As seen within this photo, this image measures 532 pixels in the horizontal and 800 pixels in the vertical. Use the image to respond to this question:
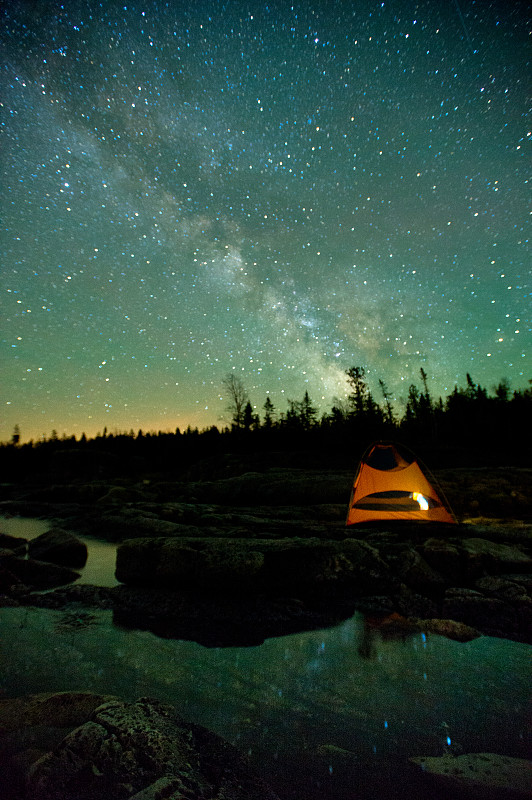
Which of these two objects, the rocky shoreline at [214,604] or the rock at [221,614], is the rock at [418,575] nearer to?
the rocky shoreline at [214,604]

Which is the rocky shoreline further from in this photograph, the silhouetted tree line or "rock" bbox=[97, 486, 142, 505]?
the silhouetted tree line

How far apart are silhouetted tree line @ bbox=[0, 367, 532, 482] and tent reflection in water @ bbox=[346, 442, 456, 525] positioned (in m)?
30.0

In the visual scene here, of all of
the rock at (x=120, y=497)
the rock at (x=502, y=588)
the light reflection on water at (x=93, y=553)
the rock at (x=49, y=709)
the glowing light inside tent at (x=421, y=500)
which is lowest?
the light reflection on water at (x=93, y=553)

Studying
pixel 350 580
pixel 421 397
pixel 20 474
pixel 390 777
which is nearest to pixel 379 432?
pixel 421 397

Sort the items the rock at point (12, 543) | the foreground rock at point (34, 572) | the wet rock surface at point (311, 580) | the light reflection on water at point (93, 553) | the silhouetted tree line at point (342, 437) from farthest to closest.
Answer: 1. the silhouetted tree line at point (342, 437)
2. the rock at point (12, 543)
3. the light reflection on water at point (93, 553)
4. the foreground rock at point (34, 572)
5. the wet rock surface at point (311, 580)

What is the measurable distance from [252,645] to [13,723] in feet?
9.47

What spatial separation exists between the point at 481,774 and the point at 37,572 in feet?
28.6

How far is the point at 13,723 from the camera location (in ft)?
10.5

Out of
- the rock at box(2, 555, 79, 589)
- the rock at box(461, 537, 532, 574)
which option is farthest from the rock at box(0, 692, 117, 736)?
the rock at box(461, 537, 532, 574)

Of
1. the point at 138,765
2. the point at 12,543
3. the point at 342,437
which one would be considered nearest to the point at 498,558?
the point at 138,765

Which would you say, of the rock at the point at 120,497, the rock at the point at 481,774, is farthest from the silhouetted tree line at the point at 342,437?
the rock at the point at 481,774

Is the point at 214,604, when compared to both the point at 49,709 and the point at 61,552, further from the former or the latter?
the point at 61,552

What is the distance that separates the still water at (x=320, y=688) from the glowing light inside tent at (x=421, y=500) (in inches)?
193

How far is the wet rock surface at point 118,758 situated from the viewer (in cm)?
245
